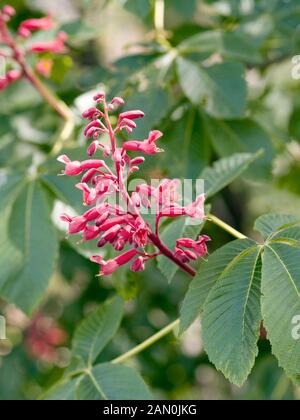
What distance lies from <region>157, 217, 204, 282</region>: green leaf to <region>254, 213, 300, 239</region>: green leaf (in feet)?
0.44

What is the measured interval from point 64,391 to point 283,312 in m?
0.74

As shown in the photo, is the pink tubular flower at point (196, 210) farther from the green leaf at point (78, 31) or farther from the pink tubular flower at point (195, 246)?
the green leaf at point (78, 31)

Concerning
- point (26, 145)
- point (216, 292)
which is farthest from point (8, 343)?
point (216, 292)

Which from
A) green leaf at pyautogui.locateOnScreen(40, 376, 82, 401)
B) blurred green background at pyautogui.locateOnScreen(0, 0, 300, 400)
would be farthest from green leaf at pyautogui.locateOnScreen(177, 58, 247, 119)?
green leaf at pyautogui.locateOnScreen(40, 376, 82, 401)

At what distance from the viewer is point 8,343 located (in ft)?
12.4

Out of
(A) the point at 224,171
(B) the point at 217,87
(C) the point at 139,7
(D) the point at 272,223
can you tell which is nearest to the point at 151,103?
(B) the point at 217,87

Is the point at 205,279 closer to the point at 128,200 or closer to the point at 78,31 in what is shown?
the point at 128,200

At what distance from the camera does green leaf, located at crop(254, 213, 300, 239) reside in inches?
55.7

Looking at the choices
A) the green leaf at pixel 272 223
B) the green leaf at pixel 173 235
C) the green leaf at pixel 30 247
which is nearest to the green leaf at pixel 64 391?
the green leaf at pixel 30 247

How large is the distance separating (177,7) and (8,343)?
2.00 m

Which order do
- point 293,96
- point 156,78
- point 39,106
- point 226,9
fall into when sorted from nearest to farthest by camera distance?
point 156,78, point 226,9, point 39,106, point 293,96

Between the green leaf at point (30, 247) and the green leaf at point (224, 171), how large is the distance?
1.53 ft

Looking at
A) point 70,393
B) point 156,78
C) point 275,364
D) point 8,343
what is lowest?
point 8,343

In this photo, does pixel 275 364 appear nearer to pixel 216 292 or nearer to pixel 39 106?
pixel 39 106
